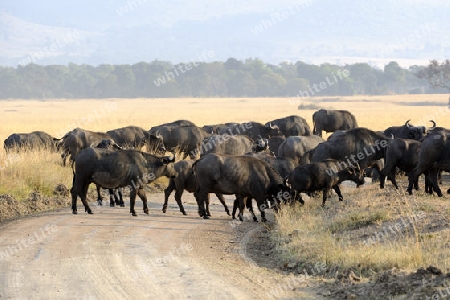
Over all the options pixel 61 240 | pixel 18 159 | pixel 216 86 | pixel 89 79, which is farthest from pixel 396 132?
pixel 89 79

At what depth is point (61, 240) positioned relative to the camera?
13.1m

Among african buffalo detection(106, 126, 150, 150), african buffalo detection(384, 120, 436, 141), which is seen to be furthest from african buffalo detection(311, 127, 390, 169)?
african buffalo detection(106, 126, 150, 150)

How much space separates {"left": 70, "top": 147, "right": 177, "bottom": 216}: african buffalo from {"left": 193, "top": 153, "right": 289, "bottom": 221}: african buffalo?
1.32 metres

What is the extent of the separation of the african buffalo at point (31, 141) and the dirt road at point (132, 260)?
11833mm

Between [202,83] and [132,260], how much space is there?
468 feet

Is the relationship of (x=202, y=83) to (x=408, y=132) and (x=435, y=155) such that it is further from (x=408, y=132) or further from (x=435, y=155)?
(x=435, y=155)

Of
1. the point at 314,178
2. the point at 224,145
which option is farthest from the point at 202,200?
the point at 224,145

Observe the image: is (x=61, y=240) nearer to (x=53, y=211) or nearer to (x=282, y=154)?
(x=53, y=211)

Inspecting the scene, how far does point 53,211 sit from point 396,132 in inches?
492

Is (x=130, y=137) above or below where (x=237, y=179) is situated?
below

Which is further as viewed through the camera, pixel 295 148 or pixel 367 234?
pixel 295 148

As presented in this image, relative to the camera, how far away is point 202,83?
153250 mm

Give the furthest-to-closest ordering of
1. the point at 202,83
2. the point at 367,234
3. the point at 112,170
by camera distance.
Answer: the point at 202,83 < the point at 112,170 < the point at 367,234

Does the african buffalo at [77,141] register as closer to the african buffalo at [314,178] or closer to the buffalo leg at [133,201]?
the buffalo leg at [133,201]
